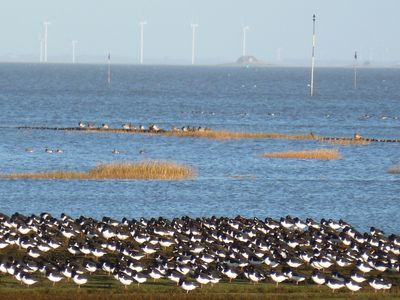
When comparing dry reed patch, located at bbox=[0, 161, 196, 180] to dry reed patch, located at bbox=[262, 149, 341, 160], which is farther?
dry reed patch, located at bbox=[262, 149, 341, 160]

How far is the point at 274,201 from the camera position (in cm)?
6200

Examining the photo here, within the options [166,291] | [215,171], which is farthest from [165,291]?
[215,171]

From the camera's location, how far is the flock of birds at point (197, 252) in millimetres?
35812

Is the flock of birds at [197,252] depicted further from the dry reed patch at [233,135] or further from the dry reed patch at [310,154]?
the dry reed patch at [233,135]

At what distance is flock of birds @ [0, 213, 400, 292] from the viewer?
117 ft

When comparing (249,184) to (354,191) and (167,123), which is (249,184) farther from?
(167,123)

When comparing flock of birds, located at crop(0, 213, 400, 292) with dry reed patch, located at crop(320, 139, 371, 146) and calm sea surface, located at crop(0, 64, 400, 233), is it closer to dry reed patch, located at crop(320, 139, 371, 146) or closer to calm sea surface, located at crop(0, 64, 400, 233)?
calm sea surface, located at crop(0, 64, 400, 233)

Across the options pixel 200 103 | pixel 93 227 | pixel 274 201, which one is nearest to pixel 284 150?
pixel 274 201

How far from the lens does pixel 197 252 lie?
1566 inches

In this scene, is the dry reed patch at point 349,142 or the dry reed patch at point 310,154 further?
the dry reed patch at point 349,142

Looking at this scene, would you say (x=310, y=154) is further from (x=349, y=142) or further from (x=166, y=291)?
(x=166, y=291)

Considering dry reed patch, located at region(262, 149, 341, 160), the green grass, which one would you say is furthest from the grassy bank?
dry reed patch, located at region(262, 149, 341, 160)

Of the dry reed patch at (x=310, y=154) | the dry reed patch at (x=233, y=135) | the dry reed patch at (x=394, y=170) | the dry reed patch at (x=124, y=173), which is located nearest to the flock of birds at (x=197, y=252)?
the dry reed patch at (x=124, y=173)

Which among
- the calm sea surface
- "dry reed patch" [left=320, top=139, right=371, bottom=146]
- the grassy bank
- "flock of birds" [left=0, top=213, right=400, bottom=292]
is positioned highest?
"flock of birds" [left=0, top=213, right=400, bottom=292]
